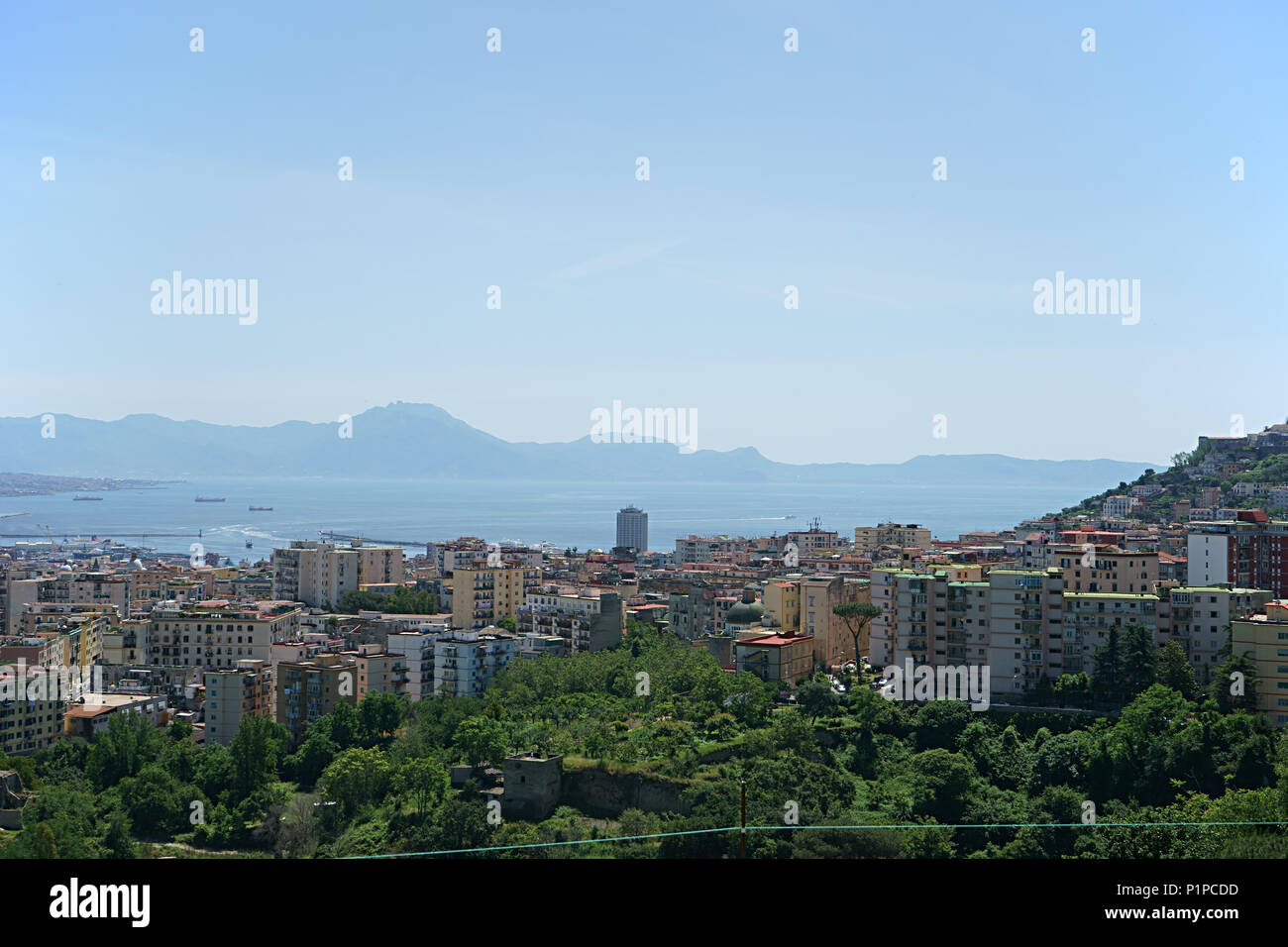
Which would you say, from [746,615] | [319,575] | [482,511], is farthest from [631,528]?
[482,511]

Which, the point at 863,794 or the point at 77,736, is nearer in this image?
the point at 863,794

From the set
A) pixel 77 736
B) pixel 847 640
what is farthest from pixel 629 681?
pixel 77 736

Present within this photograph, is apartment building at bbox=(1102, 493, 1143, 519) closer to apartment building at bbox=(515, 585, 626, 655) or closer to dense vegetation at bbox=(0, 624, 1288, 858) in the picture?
apartment building at bbox=(515, 585, 626, 655)

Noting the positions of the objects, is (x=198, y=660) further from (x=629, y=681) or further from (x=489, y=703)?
(x=629, y=681)

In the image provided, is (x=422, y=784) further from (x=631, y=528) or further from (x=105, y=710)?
(x=631, y=528)

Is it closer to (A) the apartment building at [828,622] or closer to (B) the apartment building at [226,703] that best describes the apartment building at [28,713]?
(B) the apartment building at [226,703]

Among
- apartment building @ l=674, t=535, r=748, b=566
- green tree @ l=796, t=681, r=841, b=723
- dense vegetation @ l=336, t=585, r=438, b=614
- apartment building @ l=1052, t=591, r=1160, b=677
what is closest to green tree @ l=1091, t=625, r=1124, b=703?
apartment building @ l=1052, t=591, r=1160, b=677
